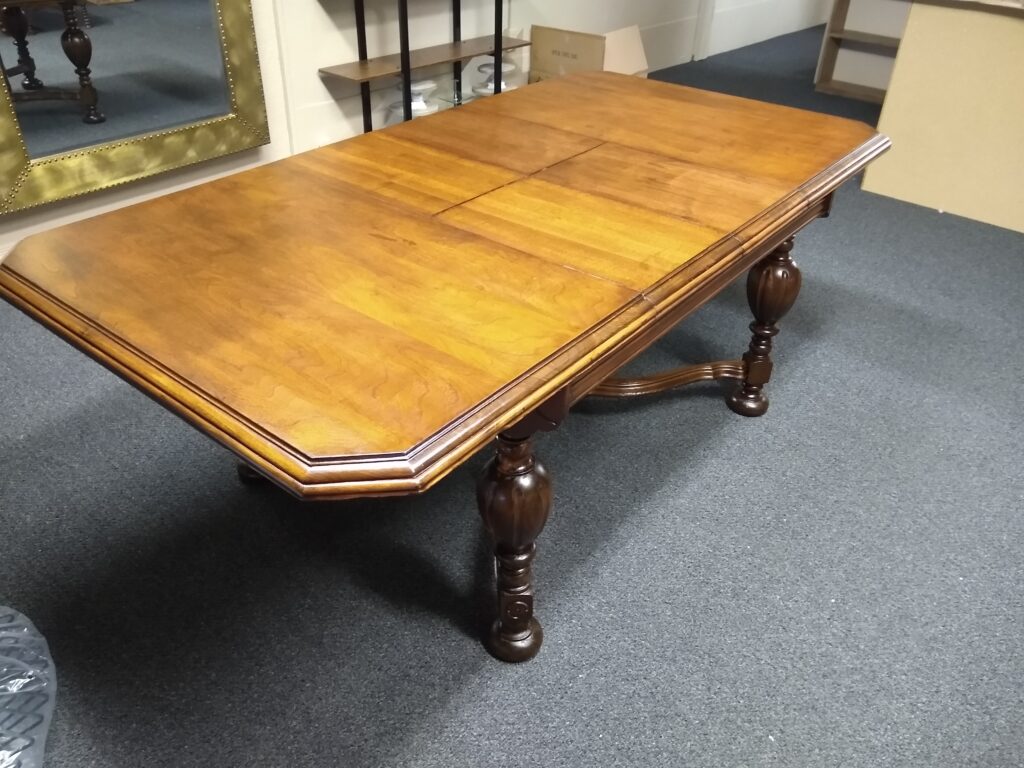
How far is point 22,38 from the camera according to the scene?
7.36ft

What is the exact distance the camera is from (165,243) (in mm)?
1206

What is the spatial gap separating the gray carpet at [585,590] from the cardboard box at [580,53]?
1905mm

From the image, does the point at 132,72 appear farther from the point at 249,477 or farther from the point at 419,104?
the point at 249,477

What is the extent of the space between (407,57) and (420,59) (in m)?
0.16

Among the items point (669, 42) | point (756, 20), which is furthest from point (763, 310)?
point (756, 20)

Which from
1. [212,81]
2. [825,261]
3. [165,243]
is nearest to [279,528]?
[165,243]

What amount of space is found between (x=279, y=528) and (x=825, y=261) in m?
2.00

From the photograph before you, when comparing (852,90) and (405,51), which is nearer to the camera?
(405,51)

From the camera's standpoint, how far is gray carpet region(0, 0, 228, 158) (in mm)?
2307

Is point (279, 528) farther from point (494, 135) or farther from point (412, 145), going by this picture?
point (494, 135)

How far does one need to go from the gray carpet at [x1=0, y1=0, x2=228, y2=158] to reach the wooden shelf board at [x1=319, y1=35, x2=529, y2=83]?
1.50 feet

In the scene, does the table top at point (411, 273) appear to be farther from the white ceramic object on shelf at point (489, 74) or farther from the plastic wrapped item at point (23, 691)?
the white ceramic object on shelf at point (489, 74)

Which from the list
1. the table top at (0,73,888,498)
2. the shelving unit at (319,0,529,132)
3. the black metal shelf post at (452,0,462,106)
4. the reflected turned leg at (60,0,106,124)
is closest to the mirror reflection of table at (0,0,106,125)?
the reflected turned leg at (60,0,106,124)

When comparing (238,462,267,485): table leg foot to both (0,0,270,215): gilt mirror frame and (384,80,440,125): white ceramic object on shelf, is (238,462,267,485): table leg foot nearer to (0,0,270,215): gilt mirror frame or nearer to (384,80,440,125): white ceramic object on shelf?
(0,0,270,215): gilt mirror frame
